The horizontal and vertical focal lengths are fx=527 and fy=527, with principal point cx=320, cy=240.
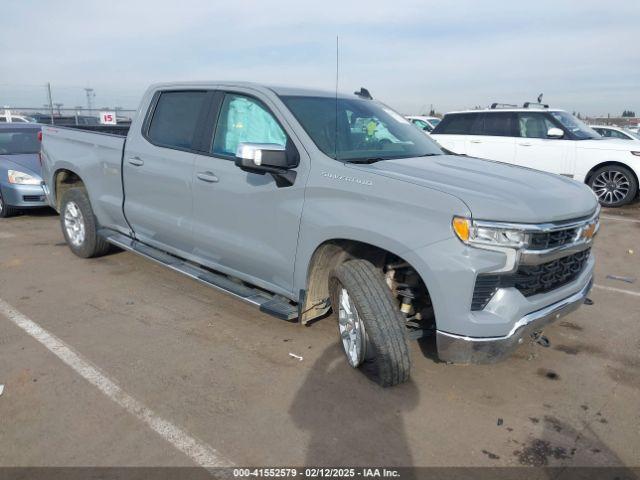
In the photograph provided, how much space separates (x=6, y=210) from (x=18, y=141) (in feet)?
4.39

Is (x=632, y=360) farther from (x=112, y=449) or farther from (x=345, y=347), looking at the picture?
(x=112, y=449)

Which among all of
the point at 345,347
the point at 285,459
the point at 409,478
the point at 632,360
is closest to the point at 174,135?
the point at 345,347

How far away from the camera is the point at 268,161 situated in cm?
338

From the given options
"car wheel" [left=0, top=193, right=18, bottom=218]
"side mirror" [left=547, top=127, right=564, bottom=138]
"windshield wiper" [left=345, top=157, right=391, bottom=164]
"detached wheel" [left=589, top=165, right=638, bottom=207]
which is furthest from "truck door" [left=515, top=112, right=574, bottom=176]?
"car wheel" [left=0, top=193, right=18, bottom=218]

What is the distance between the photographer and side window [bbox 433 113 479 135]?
1115cm

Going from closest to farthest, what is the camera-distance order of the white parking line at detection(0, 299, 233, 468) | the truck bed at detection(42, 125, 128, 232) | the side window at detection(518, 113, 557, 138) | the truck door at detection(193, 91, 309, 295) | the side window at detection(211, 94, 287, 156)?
1. the white parking line at detection(0, 299, 233, 468)
2. the truck door at detection(193, 91, 309, 295)
3. the side window at detection(211, 94, 287, 156)
4. the truck bed at detection(42, 125, 128, 232)
5. the side window at detection(518, 113, 557, 138)

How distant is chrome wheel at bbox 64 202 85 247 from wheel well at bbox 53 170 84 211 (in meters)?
0.24

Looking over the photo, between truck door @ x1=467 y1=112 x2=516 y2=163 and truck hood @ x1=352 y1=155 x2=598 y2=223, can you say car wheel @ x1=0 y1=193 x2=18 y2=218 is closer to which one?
truck hood @ x1=352 y1=155 x2=598 y2=223

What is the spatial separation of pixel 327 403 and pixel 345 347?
1.59ft

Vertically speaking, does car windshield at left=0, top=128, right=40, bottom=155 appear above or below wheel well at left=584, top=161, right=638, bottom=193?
above

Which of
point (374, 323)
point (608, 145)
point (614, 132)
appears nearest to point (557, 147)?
point (608, 145)

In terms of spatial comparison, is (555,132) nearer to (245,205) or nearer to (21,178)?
(245,205)

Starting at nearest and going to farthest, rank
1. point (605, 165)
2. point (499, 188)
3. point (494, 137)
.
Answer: point (499, 188)
point (605, 165)
point (494, 137)

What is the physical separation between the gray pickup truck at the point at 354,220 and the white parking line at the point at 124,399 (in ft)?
3.38
